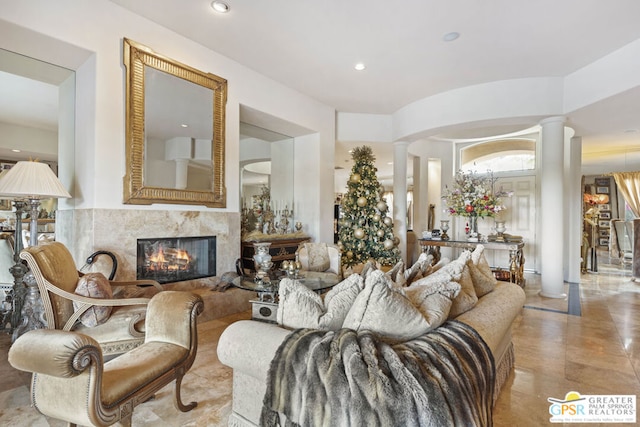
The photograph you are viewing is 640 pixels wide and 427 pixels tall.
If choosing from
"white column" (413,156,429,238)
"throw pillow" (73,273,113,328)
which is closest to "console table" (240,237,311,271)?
"throw pillow" (73,273,113,328)

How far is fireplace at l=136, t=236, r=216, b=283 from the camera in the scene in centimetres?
344

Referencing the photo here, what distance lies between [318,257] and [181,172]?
2076 mm

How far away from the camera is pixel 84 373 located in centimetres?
130

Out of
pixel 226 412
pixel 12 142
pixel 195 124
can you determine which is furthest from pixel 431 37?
pixel 12 142

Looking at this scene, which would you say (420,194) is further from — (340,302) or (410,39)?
(340,302)

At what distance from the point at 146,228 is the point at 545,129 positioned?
570cm

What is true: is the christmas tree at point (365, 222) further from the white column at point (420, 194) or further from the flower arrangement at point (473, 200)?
the white column at point (420, 194)

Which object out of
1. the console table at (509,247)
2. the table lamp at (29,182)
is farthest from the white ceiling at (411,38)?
the console table at (509,247)

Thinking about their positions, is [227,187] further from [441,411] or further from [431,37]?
[441,411]

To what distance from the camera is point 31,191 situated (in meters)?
2.54

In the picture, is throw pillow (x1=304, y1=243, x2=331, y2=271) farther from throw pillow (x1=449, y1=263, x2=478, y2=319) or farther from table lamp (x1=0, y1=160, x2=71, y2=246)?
table lamp (x1=0, y1=160, x2=71, y2=246)

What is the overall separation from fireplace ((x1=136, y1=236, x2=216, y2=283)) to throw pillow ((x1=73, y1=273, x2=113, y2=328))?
4.10 feet

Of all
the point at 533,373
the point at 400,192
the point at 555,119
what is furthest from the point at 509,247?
the point at 533,373

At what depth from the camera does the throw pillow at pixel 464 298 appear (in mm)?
1765
